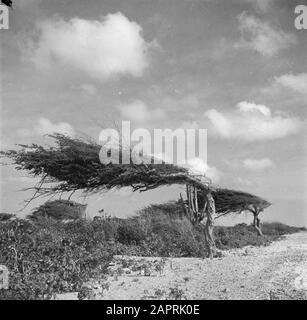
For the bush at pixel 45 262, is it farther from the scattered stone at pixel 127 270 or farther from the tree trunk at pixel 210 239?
the tree trunk at pixel 210 239

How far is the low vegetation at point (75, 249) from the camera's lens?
27.0 feet

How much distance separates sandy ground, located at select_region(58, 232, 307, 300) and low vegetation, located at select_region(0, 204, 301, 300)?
43cm

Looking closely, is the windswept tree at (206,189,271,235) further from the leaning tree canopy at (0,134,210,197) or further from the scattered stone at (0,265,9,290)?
the scattered stone at (0,265,9,290)

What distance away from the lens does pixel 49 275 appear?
27.7 feet

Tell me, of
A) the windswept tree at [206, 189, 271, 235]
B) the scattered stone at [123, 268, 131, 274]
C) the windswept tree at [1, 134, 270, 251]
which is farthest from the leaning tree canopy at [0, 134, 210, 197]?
the windswept tree at [206, 189, 271, 235]

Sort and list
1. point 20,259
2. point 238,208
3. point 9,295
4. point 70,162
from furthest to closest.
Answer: point 238,208 < point 70,162 < point 20,259 < point 9,295

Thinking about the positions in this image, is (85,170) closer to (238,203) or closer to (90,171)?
(90,171)

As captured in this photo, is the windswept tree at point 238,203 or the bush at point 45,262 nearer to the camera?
the bush at point 45,262

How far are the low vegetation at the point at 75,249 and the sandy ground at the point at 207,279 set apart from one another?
43 cm

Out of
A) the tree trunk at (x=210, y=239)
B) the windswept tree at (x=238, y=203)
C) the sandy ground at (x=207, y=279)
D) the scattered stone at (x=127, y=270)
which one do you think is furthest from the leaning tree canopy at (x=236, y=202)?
the scattered stone at (x=127, y=270)

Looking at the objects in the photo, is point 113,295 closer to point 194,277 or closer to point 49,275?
point 49,275

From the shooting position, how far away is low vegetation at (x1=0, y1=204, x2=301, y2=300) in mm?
8227

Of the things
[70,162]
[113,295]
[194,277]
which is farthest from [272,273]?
[70,162]
